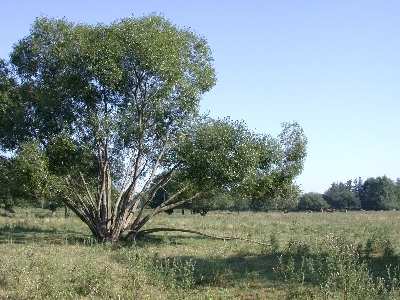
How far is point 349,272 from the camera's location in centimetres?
795

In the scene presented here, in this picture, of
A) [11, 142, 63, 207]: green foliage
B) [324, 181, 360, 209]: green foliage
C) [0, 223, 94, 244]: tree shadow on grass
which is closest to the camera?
[11, 142, 63, 207]: green foliage

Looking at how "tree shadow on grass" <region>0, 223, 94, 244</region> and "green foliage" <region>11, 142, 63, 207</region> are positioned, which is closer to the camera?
"green foliage" <region>11, 142, 63, 207</region>

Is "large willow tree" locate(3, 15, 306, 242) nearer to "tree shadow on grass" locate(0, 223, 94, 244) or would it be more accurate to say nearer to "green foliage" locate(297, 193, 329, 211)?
"tree shadow on grass" locate(0, 223, 94, 244)

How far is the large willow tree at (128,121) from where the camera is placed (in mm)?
16688

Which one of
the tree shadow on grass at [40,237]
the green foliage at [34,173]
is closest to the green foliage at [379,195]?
the tree shadow on grass at [40,237]

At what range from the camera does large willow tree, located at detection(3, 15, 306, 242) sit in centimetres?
1669

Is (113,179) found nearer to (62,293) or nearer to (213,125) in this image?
(213,125)

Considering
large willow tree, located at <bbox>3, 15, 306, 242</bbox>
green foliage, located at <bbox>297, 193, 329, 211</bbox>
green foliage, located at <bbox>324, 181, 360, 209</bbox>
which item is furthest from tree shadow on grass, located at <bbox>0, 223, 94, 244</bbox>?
green foliage, located at <bbox>324, 181, 360, 209</bbox>

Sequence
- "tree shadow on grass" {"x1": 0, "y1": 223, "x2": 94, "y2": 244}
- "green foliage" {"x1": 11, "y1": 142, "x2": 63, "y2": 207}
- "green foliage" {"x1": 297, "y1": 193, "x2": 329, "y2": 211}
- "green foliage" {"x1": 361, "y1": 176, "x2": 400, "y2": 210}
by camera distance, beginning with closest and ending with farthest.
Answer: "green foliage" {"x1": 11, "y1": 142, "x2": 63, "y2": 207} → "tree shadow on grass" {"x1": 0, "y1": 223, "x2": 94, "y2": 244} → "green foliage" {"x1": 297, "y1": 193, "x2": 329, "y2": 211} → "green foliage" {"x1": 361, "y1": 176, "x2": 400, "y2": 210}

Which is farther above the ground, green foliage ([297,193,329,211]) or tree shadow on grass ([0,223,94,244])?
green foliage ([297,193,329,211])

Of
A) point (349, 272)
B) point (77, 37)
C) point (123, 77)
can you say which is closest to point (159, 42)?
point (123, 77)

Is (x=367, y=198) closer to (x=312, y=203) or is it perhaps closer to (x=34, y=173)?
(x=312, y=203)

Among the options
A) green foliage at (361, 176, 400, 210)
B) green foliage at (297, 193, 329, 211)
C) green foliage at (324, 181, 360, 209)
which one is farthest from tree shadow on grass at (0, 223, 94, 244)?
green foliage at (361, 176, 400, 210)

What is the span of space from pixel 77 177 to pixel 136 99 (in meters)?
4.19
